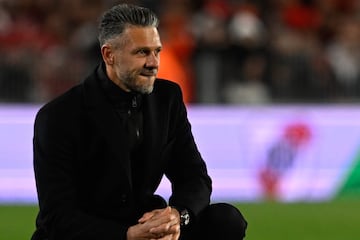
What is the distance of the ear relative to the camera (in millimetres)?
5297

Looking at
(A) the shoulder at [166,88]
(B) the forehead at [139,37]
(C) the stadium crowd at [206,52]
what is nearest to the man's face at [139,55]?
(B) the forehead at [139,37]

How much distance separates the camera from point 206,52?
13.8 metres

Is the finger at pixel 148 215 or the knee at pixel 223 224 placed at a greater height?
the finger at pixel 148 215

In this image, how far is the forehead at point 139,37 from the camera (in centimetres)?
523

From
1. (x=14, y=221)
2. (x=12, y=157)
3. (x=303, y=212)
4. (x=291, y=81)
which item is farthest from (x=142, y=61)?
(x=291, y=81)

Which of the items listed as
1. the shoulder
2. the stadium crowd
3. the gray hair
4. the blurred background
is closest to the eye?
the gray hair

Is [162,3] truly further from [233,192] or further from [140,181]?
[140,181]

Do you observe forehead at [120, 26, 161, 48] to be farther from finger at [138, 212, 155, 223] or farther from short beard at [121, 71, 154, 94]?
finger at [138, 212, 155, 223]

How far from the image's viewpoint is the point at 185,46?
44.3 feet

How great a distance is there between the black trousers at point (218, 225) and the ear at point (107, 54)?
85 cm

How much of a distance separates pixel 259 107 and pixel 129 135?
7.76m

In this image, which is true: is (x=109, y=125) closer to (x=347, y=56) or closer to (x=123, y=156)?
(x=123, y=156)

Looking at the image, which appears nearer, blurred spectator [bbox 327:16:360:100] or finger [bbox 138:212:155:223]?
finger [bbox 138:212:155:223]

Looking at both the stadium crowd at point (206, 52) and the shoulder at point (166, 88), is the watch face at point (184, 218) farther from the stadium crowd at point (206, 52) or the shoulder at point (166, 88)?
the stadium crowd at point (206, 52)
